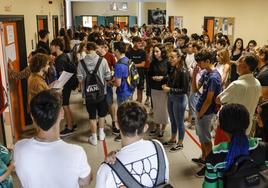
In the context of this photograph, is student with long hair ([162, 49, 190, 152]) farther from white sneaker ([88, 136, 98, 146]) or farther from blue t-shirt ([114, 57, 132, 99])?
white sneaker ([88, 136, 98, 146])

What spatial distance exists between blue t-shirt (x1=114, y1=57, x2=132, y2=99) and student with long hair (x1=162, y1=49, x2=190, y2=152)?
656mm

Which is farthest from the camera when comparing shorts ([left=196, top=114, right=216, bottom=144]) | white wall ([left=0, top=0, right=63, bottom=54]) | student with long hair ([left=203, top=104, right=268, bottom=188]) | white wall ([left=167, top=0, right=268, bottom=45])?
white wall ([left=167, top=0, right=268, bottom=45])

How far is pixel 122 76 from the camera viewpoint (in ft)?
15.5

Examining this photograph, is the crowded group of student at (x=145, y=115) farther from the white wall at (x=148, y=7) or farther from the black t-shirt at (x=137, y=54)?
the white wall at (x=148, y=7)

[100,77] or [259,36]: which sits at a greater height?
[259,36]

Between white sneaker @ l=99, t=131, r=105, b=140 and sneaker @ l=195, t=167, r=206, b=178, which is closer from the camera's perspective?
sneaker @ l=195, t=167, r=206, b=178

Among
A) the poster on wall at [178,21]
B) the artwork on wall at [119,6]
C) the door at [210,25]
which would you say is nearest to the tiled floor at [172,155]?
the door at [210,25]

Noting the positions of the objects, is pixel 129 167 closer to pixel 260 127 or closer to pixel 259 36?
pixel 260 127

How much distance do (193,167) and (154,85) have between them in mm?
1423

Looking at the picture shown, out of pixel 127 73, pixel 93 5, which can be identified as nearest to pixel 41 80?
pixel 127 73

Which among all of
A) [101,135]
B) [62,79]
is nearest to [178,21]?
[101,135]

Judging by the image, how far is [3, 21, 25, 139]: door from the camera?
4.70 meters

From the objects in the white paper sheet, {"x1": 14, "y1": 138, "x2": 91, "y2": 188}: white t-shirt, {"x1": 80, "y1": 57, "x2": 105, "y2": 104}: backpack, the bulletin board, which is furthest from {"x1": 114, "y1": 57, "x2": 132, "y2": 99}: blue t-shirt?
the bulletin board

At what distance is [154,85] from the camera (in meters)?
4.84
